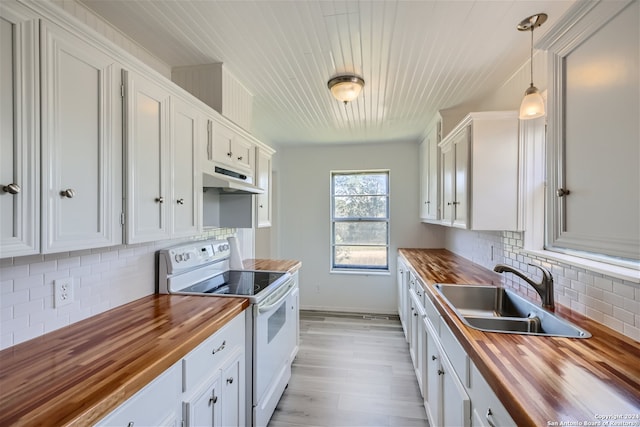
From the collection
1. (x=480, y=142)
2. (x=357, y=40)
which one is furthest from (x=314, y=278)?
(x=357, y=40)

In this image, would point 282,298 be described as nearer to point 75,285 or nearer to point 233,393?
point 233,393

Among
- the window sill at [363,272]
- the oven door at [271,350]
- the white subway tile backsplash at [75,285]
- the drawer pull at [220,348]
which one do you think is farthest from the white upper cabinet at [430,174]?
the white subway tile backsplash at [75,285]

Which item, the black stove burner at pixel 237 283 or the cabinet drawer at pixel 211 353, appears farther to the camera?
the black stove burner at pixel 237 283

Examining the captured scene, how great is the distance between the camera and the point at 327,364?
2799 mm

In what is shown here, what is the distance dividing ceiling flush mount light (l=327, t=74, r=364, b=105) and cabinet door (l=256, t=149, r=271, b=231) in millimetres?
941

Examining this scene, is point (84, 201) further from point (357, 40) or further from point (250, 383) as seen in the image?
point (357, 40)

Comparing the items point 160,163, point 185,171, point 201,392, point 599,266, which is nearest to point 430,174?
point 599,266

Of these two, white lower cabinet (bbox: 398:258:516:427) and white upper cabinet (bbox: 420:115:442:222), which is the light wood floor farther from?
A: white upper cabinet (bbox: 420:115:442:222)

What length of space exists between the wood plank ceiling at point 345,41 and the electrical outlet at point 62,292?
1.36m

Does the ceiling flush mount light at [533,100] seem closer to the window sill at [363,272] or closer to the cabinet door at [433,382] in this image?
the cabinet door at [433,382]

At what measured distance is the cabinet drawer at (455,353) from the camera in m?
Result: 1.18

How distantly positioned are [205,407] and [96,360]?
53 centimetres

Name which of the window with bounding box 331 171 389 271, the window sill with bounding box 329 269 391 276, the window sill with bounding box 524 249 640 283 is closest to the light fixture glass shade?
the window sill with bounding box 524 249 640 283

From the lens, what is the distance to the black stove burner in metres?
2.07
